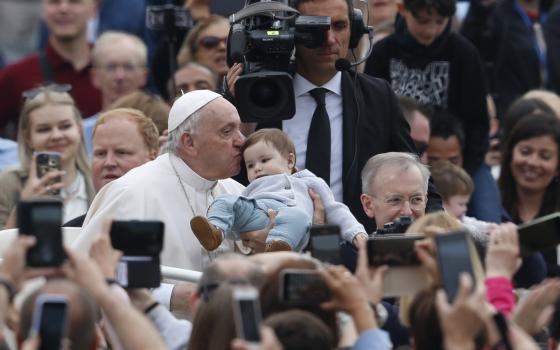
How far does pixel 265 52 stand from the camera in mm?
8008

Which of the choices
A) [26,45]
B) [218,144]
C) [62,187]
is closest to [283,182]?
[218,144]

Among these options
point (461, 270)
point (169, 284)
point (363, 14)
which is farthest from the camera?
point (363, 14)

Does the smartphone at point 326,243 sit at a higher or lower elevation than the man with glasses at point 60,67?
higher

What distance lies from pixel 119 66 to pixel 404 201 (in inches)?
151

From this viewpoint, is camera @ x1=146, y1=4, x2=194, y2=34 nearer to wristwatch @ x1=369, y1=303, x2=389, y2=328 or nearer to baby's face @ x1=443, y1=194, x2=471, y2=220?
baby's face @ x1=443, y1=194, x2=471, y2=220

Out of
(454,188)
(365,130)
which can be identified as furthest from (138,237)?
(454,188)

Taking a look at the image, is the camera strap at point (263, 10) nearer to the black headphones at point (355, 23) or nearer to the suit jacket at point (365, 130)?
the black headphones at point (355, 23)

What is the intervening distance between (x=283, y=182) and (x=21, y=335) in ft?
8.17

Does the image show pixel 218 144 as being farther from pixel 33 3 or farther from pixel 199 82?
pixel 33 3

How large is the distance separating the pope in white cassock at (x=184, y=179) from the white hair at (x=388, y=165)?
1.88 ft

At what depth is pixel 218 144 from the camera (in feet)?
26.5

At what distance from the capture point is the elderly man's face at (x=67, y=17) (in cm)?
1181

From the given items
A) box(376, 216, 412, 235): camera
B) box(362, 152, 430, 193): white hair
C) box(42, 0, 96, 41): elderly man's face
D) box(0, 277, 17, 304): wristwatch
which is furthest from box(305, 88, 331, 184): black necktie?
box(42, 0, 96, 41): elderly man's face

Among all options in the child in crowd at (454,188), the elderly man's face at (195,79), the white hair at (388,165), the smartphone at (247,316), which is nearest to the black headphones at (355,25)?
the white hair at (388,165)
